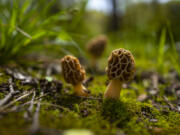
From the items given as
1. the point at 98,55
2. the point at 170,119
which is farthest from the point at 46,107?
the point at 98,55

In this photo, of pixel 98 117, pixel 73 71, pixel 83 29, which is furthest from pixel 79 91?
pixel 83 29

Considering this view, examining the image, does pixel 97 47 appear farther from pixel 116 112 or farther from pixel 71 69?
pixel 116 112

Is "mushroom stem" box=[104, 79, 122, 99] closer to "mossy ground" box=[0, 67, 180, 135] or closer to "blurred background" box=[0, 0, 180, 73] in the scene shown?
"mossy ground" box=[0, 67, 180, 135]

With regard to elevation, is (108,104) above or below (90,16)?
below

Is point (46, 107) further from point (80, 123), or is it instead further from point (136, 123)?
point (136, 123)

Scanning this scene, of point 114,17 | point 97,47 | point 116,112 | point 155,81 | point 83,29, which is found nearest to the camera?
point 116,112

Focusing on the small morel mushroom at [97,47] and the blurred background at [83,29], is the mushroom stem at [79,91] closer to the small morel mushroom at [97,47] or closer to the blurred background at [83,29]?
the blurred background at [83,29]

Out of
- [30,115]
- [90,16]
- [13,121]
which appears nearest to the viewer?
[13,121]
